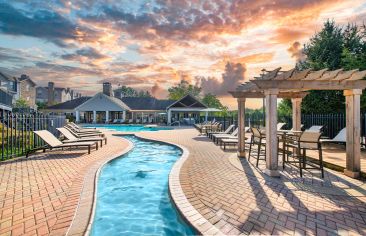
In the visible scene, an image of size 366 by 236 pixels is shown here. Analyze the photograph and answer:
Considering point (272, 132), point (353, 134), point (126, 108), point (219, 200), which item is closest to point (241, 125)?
point (272, 132)

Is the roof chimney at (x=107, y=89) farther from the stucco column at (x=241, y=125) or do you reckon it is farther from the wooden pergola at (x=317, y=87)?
the wooden pergola at (x=317, y=87)

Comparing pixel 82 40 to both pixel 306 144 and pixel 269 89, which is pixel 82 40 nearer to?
pixel 269 89

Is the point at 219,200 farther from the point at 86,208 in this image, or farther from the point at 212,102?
the point at 212,102

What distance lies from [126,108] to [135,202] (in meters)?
41.7

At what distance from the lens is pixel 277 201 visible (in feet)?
→ 14.3

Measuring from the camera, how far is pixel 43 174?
6285 mm

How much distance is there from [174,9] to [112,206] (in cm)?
1066

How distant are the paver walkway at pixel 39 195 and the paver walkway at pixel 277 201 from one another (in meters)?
2.31

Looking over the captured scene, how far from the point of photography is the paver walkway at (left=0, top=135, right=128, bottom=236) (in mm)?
3357

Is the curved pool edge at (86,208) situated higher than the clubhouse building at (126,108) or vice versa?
the clubhouse building at (126,108)

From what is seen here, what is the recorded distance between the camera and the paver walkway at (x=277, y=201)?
339 cm

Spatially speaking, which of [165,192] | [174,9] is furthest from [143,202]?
[174,9]

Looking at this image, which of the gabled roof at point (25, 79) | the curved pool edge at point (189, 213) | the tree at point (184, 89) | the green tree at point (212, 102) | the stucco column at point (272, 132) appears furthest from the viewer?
the tree at point (184, 89)

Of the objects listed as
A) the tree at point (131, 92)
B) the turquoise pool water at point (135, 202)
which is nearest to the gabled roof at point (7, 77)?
the turquoise pool water at point (135, 202)
